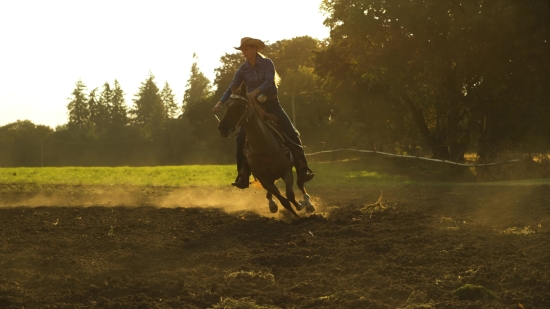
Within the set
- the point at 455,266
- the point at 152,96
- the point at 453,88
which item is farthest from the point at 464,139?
the point at 152,96

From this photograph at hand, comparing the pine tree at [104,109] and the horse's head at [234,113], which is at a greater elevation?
the pine tree at [104,109]

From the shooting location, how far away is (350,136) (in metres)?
57.0

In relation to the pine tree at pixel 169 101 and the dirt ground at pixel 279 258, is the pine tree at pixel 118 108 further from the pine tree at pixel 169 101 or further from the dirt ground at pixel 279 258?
the dirt ground at pixel 279 258

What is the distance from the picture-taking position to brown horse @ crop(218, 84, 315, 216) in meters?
11.6

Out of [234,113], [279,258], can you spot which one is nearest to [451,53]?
[234,113]

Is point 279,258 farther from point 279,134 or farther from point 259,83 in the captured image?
point 259,83

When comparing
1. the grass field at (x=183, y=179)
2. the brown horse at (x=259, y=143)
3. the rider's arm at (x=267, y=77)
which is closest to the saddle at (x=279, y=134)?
the brown horse at (x=259, y=143)

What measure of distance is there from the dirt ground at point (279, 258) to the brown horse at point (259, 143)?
81cm

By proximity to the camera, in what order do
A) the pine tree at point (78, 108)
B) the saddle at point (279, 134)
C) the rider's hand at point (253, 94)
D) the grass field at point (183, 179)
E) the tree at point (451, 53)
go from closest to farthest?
the rider's hand at point (253, 94) → the saddle at point (279, 134) → the grass field at point (183, 179) → the tree at point (451, 53) → the pine tree at point (78, 108)

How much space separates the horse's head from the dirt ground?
1661 millimetres

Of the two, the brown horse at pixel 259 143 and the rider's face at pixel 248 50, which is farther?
the rider's face at pixel 248 50

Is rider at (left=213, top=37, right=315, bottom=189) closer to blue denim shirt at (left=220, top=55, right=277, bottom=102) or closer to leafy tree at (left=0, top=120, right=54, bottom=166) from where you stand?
blue denim shirt at (left=220, top=55, right=277, bottom=102)

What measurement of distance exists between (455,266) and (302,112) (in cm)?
6371

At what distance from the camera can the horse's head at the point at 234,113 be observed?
11422 mm
